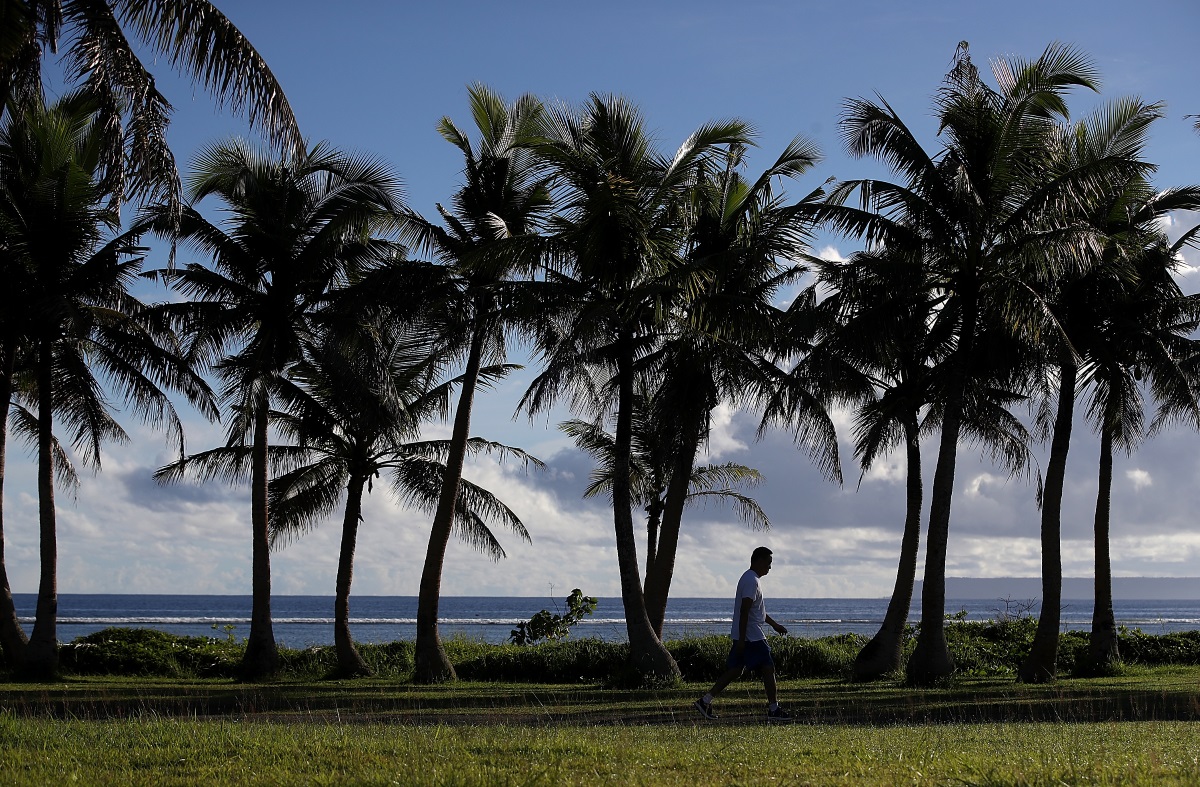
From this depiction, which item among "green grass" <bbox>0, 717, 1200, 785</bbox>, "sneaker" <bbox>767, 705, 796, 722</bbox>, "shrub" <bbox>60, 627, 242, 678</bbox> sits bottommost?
"shrub" <bbox>60, 627, 242, 678</bbox>

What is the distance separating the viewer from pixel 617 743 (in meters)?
8.62

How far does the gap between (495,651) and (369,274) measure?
8.67m

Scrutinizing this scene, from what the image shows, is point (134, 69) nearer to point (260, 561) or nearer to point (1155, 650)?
point (260, 561)

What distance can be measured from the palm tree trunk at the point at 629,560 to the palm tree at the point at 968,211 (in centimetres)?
414

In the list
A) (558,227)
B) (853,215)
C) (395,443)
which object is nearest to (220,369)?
(395,443)

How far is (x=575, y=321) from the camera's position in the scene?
1841 cm

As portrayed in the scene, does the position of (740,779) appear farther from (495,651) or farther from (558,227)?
(495,651)

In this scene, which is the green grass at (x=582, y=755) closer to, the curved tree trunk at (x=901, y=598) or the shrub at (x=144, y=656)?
the curved tree trunk at (x=901, y=598)

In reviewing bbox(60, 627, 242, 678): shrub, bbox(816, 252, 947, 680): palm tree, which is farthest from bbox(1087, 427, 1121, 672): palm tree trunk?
bbox(60, 627, 242, 678): shrub

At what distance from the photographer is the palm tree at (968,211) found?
17.5m

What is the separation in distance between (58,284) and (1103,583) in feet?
68.6

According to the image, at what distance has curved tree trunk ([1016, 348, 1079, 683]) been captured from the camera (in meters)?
18.9

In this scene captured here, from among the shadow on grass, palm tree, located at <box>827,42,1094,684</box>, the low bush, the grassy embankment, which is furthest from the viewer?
the low bush

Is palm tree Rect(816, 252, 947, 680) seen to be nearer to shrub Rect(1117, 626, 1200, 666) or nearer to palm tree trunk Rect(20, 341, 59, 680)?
shrub Rect(1117, 626, 1200, 666)
